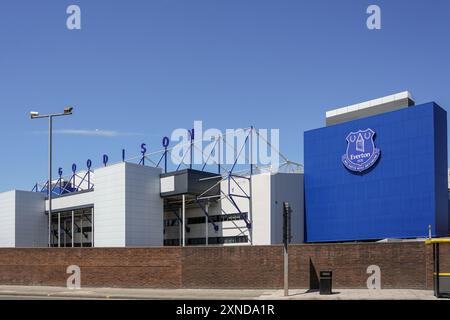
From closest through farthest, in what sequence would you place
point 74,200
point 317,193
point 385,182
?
1. point 385,182
2. point 317,193
3. point 74,200

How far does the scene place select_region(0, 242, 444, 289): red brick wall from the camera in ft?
89.6

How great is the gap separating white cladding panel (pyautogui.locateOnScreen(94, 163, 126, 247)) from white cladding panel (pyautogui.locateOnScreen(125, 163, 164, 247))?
25.4 inches

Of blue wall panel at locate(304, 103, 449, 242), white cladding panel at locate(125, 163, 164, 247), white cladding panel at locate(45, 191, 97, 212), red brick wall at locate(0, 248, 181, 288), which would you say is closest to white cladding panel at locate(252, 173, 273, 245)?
blue wall panel at locate(304, 103, 449, 242)

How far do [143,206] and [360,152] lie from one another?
2099 cm

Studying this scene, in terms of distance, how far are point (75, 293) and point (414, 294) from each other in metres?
16.9

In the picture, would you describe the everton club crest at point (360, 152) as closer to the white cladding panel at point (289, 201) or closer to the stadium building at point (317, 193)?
the stadium building at point (317, 193)

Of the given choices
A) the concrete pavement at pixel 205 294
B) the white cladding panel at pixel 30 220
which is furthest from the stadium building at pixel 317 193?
the concrete pavement at pixel 205 294

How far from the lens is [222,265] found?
30344mm

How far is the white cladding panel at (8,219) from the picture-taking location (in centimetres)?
6575

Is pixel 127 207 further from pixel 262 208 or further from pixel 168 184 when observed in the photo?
pixel 262 208

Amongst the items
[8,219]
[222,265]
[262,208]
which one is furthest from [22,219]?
[222,265]

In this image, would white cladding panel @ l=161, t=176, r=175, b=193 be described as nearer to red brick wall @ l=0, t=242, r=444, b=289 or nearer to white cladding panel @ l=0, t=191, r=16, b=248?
red brick wall @ l=0, t=242, r=444, b=289

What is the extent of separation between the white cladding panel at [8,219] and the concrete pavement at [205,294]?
1365 inches

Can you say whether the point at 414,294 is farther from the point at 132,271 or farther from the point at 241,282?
the point at 132,271
